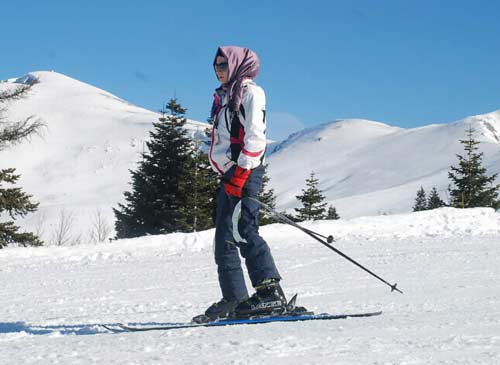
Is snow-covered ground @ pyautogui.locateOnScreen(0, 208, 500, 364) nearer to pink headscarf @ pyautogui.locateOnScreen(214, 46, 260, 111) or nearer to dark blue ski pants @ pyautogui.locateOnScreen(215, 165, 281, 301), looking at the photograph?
dark blue ski pants @ pyautogui.locateOnScreen(215, 165, 281, 301)

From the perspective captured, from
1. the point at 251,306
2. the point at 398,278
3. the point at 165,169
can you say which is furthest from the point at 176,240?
the point at 165,169

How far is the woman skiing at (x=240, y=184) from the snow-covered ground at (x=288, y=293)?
47cm

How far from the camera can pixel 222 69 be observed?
15.4 feet

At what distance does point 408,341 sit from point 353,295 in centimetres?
245

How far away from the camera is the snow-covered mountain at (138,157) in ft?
278

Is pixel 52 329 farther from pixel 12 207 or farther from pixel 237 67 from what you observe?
pixel 12 207

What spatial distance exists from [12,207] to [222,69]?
16477 mm

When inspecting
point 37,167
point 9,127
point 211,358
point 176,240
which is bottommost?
point 211,358

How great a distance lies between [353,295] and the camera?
5.91m

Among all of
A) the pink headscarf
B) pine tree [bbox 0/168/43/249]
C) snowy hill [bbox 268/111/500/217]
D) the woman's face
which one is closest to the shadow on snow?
the pink headscarf

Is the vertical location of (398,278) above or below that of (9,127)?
below

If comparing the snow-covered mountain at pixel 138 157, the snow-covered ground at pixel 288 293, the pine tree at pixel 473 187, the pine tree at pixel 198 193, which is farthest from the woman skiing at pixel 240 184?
the snow-covered mountain at pixel 138 157

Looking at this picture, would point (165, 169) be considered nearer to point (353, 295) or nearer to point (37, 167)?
point (353, 295)

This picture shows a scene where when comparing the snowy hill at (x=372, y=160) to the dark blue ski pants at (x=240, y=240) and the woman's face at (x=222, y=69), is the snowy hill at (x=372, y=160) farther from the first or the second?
the woman's face at (x=222, y=69)
